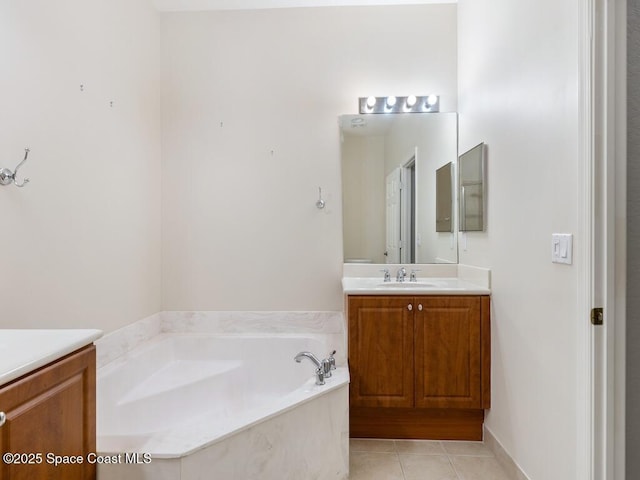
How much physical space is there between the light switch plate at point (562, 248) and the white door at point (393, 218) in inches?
50.6

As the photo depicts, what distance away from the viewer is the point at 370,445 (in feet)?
6.84

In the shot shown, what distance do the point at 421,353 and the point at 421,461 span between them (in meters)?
0.56

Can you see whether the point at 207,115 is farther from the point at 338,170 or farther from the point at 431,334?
the point at 431,334

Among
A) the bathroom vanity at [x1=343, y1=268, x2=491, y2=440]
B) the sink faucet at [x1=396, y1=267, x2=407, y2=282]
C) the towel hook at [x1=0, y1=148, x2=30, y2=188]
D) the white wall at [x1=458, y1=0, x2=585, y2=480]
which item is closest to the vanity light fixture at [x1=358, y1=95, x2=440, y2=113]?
the white wall at [x1=458, y1=0, x2=585, y2=480]

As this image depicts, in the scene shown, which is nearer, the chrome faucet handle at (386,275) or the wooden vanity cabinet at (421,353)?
the wooden vanity cabinet at (421,353)

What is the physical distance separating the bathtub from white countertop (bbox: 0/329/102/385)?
472 millimetres

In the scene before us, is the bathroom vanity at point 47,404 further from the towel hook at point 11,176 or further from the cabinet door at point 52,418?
the towel hook at point 11,176

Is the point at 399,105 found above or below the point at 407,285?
above

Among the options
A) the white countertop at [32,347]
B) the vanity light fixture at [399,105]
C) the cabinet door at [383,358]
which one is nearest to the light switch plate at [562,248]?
the cabinet door at [383,358]

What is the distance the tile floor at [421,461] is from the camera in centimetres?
181

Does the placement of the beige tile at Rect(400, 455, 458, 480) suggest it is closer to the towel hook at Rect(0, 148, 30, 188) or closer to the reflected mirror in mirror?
the reflected mirror in mirror

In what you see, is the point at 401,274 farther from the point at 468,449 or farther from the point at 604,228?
the point at 604,228

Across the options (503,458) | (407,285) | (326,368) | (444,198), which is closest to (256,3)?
(444,198)

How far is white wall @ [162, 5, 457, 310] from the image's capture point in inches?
104
